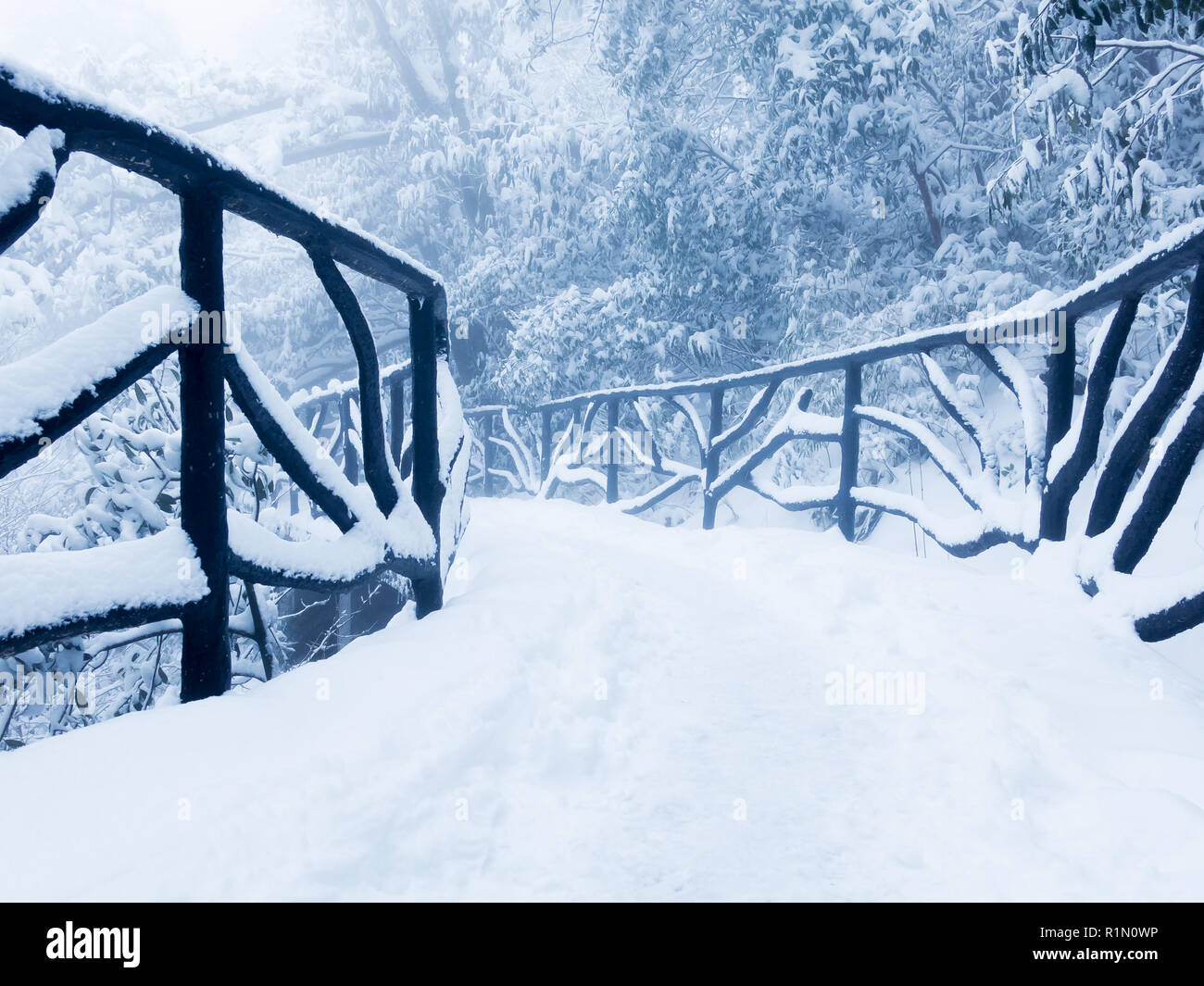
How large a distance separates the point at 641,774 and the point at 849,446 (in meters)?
3.31

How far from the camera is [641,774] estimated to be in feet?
6.81

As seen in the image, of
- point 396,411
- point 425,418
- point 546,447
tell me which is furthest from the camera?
point 546,447

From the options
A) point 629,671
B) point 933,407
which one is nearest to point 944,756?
point 629,671

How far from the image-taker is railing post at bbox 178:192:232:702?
192 cm

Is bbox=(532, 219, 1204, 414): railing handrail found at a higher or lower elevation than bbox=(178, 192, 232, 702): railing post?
higher

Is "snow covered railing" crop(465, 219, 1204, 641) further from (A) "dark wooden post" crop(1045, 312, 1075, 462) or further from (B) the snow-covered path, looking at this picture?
(B) the snow-covered path

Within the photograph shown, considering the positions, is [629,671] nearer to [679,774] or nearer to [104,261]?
[679,774]

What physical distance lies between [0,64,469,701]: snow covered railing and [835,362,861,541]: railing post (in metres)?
2.99

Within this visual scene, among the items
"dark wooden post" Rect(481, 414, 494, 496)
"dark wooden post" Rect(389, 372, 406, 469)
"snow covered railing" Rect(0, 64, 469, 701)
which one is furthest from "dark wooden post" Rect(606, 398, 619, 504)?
"snow covered railing" Rect(0, 64, 469, 701)

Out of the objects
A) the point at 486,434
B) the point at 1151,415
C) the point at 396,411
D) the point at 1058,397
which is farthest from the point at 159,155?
the point at 486,434

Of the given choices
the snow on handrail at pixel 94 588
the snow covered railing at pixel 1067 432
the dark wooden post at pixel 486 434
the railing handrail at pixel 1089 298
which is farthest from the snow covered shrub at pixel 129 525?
the dark wooden post at pixel 486 434

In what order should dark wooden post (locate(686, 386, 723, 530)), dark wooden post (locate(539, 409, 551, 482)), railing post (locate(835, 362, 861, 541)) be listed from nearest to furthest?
railing post (locate(835, 362, 861, 541)), dark wooden post (locate(686, 386, 723, 530)), dark wooden post (locate(539, 409, 551, 482))

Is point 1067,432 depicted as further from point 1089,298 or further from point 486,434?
point 486,434
